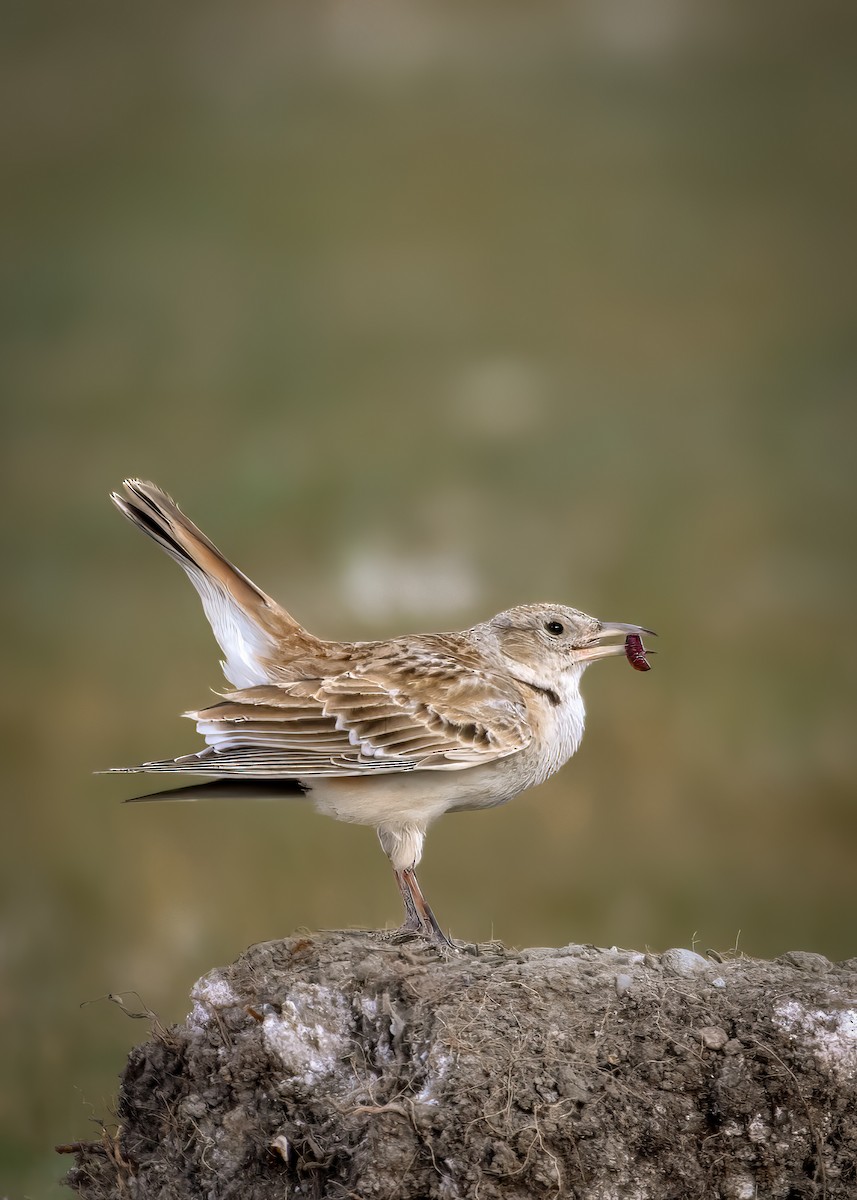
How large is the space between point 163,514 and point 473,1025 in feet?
6.42

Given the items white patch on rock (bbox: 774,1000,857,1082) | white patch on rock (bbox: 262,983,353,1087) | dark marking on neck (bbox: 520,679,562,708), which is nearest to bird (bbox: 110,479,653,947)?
dark marking on neck (bbox: 520,679,562,708)

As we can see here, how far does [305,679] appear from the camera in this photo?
421 cm

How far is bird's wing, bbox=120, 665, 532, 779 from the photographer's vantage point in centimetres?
392

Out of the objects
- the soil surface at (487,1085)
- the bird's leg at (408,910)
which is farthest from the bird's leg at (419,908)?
the soil surface at (487,1085)

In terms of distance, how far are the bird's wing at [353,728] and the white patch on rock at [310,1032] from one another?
0.68 meters

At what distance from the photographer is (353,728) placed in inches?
157

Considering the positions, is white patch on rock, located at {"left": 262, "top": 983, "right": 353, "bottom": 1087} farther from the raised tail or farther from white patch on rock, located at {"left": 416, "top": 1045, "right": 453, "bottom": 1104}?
the raised tail

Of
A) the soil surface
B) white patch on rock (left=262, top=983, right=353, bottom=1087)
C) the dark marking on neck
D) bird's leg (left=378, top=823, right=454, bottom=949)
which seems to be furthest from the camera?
the dark marking on neck

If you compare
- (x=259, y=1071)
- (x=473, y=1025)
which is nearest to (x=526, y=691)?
(x=473, y=1025)

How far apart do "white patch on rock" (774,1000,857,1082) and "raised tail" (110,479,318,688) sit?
77.5 inches

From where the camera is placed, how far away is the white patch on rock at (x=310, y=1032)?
3482 millimetres

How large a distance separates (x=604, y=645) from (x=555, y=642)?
0.59 feet

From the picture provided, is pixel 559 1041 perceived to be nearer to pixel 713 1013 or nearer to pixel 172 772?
pixel 713 1013

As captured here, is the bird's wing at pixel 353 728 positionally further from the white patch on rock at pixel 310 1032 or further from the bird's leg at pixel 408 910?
the white patch on rock at pixel 310 1032
